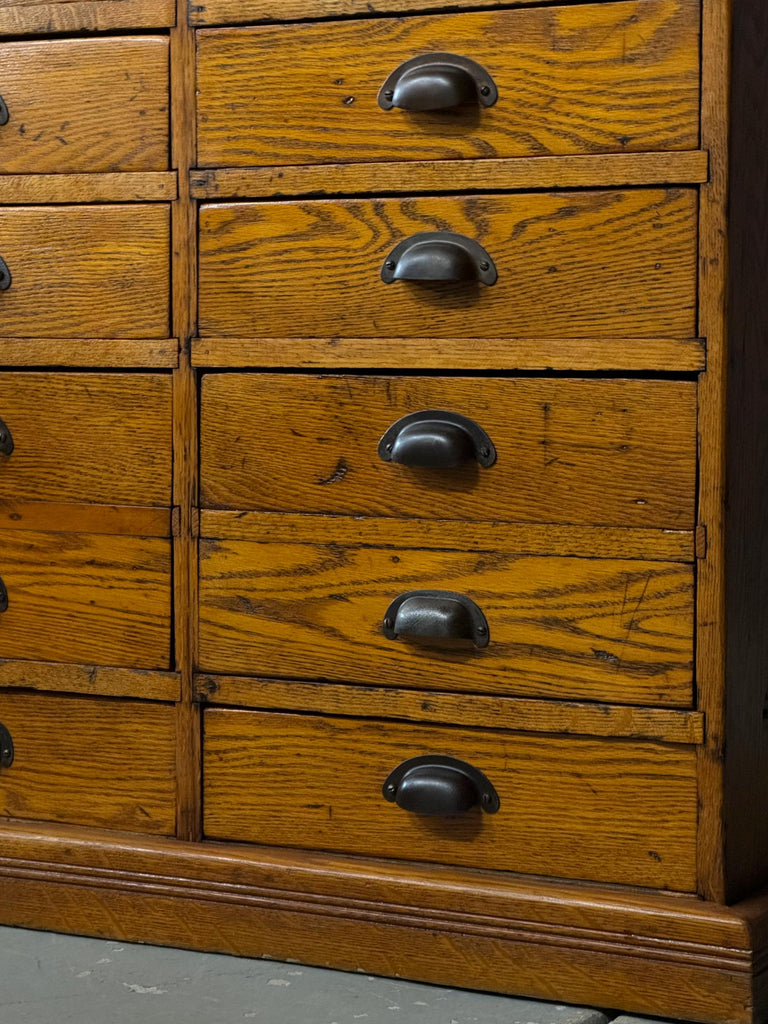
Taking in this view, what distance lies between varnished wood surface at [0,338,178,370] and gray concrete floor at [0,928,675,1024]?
68 cm

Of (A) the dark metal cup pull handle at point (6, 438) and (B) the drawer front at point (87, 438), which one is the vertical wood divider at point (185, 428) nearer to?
(B) the drawer front at point (87, 438)

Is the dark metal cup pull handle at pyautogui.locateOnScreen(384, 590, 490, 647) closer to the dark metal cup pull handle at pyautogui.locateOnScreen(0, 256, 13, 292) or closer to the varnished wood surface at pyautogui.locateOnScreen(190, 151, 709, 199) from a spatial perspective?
the varnished wood surface at pyautogui.locateOnScreen(190, 151, 709, 199)

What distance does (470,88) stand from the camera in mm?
1556

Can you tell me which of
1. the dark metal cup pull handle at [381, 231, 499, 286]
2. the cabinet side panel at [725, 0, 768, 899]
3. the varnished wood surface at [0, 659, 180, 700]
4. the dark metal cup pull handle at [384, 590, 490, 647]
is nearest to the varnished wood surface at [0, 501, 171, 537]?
the varnished wood surface at [0, 659, 180, 700]

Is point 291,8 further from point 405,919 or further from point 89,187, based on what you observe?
point 405,919

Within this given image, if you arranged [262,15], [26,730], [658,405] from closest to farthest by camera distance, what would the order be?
[658,405] → [262,15] → [26,730]

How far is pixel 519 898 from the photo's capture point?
1586 mm

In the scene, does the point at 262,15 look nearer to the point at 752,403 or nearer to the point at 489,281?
the point at 489,281

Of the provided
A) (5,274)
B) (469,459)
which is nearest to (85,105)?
(5,274)

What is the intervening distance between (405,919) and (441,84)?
0.90m

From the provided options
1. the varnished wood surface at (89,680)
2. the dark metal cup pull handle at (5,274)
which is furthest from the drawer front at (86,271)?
the varnished wood surface at (89,680)

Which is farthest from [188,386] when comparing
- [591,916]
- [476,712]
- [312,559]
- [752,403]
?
[591,916]

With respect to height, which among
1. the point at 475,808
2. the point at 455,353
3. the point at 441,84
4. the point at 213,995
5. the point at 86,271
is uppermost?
the point at 441,84

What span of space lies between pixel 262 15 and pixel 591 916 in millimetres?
1038
